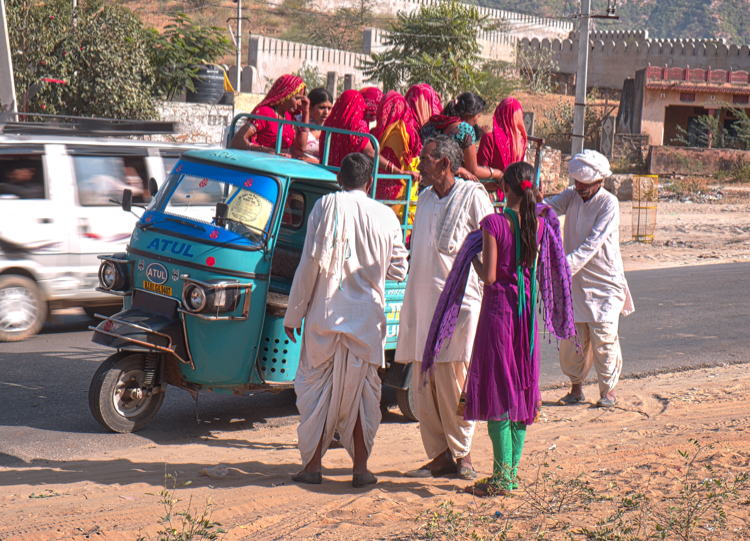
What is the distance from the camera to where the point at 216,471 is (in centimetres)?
473

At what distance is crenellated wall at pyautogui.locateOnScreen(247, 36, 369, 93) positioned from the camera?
123ft

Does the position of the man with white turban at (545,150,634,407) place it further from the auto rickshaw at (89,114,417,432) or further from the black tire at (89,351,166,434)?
the black tire at (89,351,166,434)

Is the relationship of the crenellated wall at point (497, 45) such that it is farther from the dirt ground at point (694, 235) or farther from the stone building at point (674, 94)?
the dirt ground at point (694, 235)

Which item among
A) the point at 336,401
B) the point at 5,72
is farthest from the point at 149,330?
the point at 5,72

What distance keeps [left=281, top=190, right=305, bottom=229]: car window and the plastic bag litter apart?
2.44m

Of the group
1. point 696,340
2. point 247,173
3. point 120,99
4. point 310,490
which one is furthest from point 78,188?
point 120,99

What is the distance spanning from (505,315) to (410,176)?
83.9 inches

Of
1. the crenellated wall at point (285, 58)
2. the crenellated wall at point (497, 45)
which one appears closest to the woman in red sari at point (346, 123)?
the crenellated wall at point (285, 58)

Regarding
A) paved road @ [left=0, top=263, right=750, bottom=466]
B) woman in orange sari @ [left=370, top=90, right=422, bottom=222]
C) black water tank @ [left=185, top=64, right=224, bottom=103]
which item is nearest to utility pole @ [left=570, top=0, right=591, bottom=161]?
paved road @ [left=0, top=263, right=750, bottom=466]

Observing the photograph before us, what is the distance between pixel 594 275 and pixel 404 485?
8.98ft

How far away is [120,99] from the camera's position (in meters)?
19.7

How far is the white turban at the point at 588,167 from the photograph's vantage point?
6.25m

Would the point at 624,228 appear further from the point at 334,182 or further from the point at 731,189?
the point at 334,182

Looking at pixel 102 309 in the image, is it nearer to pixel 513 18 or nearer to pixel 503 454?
pixel 503 454
